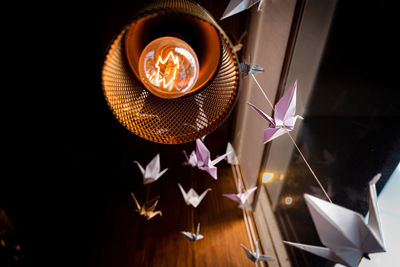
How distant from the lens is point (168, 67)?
615mm

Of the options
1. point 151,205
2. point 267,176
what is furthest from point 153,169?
point 267,176

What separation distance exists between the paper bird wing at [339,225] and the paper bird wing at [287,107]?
0.23m

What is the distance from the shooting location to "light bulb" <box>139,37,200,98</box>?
58cm

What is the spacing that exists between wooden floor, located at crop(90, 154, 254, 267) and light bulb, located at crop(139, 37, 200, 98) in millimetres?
900

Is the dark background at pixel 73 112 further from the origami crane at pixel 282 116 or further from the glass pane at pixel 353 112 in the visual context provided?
the origami crane at pixel 282 116

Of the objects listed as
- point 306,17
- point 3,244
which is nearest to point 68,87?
point 3,244

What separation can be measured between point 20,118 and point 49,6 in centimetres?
61

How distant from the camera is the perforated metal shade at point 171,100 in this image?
0.50m

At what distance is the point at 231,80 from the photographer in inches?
21.6

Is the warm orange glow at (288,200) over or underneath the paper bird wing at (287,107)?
over

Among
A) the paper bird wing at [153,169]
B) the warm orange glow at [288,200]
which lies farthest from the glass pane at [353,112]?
the paper bird wing at [153,169]

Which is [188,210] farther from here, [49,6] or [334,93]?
[49,6]

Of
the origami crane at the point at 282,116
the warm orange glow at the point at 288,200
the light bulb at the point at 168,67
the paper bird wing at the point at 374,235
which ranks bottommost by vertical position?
the paper bird wing at the point at 374,235

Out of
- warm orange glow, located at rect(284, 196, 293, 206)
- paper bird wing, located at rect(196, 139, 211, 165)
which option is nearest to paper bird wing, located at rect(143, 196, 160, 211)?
paper bird wing, located at rect(196, 139, 211, 165)
